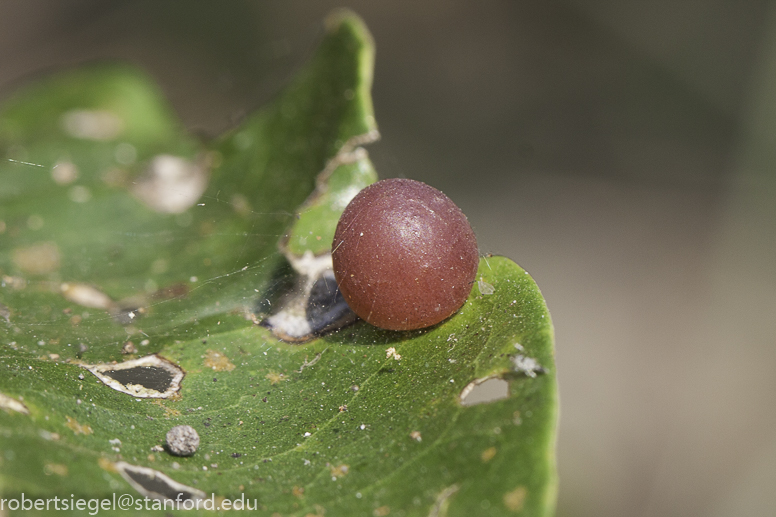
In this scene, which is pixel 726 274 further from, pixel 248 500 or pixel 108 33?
pixel 108 33

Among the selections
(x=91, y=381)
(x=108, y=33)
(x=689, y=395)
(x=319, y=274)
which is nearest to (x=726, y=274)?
(x=689, y=395)

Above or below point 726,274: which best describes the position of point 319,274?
above

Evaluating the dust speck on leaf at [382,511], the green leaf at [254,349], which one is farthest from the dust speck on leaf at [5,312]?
the dust speck on leaf at [382,511]

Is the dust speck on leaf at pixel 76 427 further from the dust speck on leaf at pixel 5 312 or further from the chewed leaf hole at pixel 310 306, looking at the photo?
the dust speck on leaf at pixel 5 312

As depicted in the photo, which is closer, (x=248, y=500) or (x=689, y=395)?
(x=248, y=500)

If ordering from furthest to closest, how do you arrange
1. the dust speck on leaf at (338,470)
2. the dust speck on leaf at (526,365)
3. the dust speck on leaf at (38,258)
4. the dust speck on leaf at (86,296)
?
the dust speck on leaf at (38,258)
the dust speck on leaf at (86,296)
the dust speck on leaf at (338,470)
the dust speck on leaf at (526,365)

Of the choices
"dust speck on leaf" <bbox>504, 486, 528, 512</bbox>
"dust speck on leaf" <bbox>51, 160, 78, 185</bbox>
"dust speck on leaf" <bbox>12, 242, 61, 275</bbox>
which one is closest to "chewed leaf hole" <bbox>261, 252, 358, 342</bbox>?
"dust speck on leaf" <bbox>504, 486, 528, 512</bbox>

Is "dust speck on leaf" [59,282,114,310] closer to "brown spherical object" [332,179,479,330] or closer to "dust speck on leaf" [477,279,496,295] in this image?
"brown spherical object" [332,179,479,330]

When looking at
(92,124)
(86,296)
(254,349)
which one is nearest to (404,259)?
(254,349)
